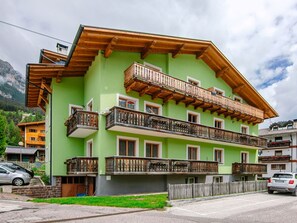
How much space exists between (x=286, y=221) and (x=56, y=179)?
14.9 m

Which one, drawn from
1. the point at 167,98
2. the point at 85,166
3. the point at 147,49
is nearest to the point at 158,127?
the point at 167,98

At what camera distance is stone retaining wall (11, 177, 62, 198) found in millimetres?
16078

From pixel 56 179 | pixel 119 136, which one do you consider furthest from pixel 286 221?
pixel 56 179

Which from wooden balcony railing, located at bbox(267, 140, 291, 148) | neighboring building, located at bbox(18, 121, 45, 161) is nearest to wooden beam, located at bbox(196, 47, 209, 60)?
wooden balcony railing, located at bbox(267, 140, 291, 148)

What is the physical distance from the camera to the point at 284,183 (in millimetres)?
19344

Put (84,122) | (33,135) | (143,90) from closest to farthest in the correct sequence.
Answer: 1. (84,122)
2. (143,90)
3. (33,135)

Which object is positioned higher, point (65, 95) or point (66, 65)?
point (66, 65)

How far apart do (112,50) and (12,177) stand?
10.2 meters

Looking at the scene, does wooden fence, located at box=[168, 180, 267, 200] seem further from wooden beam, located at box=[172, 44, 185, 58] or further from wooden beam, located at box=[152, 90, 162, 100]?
wooden beam, located at box=[172, 44, 185, 58]

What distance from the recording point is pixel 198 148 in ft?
75.5

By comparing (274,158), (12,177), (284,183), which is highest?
(12,177)

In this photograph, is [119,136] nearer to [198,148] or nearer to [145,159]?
[145,159]

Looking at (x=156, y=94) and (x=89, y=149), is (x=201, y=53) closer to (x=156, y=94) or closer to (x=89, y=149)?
(x=156, y=94)

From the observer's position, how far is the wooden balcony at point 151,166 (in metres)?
15.8
